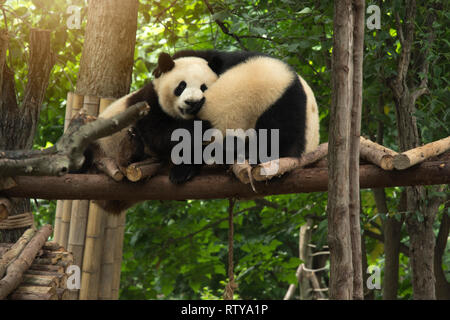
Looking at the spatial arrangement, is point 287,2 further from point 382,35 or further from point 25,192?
point 25,192

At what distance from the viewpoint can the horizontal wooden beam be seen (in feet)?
9.89

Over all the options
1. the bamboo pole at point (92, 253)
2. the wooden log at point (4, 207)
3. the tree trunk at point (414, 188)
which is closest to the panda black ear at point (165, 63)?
A: the bamboo pole at point (92, 253)

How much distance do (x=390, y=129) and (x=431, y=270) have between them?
6.05 feet

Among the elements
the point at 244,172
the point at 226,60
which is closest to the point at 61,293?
the point at 244,172

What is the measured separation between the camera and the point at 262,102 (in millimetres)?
3268

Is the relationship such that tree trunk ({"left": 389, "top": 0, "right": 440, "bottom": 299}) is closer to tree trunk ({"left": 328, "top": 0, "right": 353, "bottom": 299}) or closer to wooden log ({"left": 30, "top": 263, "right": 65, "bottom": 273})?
tree trunk ({"left": 328, "top": 0, "right": 353, "bottom": 299})

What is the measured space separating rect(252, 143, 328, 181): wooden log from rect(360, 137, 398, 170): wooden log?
9.3 inches

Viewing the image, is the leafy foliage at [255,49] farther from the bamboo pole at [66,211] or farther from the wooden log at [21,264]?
the wooden log at [21,264]

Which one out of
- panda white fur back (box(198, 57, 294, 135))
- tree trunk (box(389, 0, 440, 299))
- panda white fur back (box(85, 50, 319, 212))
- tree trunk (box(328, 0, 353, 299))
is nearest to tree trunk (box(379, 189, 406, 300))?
tree trunk (box(389, 0, 440, 299))

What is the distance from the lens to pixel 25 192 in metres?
3.13

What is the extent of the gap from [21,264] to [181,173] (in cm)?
104

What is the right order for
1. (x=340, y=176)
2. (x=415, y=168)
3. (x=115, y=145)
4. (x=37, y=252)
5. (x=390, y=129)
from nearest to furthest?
(x=340, y=176)
(x=415, y=168)
(x=37, y=252)
(x=115, y=145)
(x=390, y=129)
